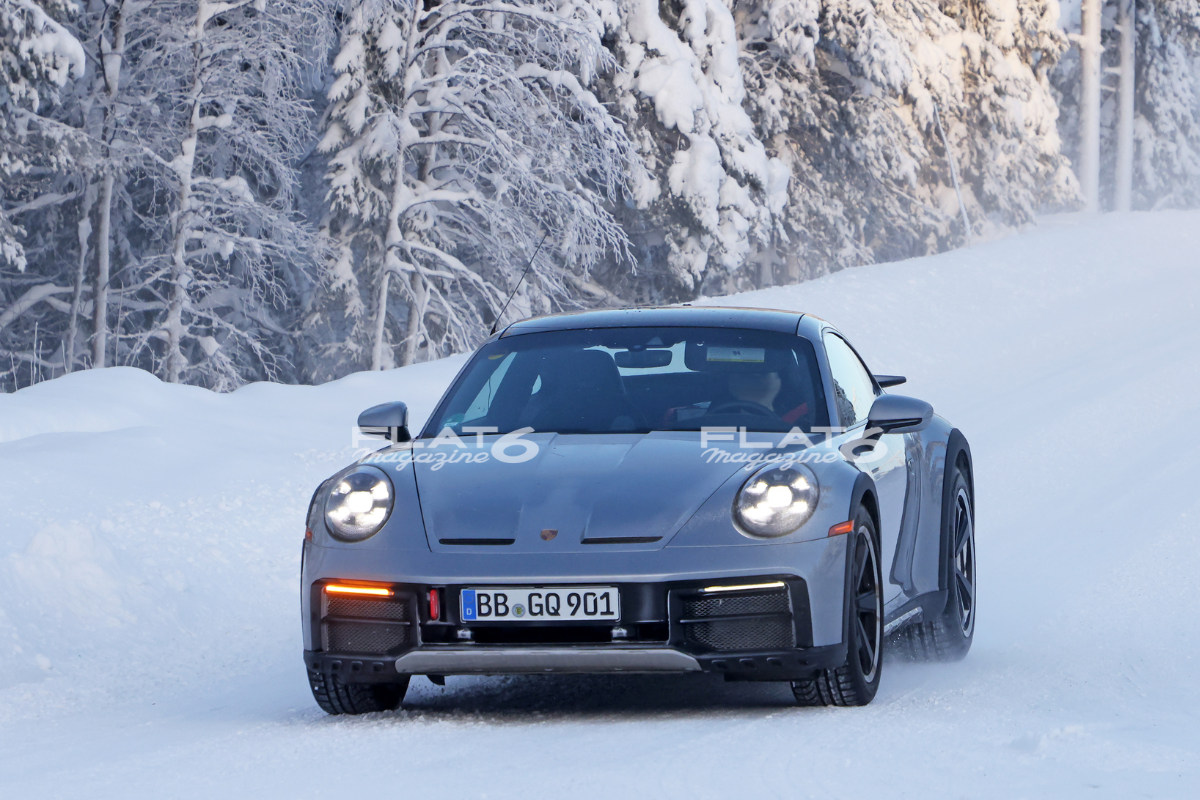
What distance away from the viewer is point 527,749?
14.6 ft

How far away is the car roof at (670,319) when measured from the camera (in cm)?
620

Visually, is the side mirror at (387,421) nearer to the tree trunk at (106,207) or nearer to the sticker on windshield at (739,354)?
the sticker on windshield at (739,354)

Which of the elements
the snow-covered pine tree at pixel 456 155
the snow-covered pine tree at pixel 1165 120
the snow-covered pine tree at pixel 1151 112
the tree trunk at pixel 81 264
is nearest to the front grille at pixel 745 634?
the snow-covered pine tree at pixel 456 155

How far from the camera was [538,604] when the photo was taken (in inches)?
184

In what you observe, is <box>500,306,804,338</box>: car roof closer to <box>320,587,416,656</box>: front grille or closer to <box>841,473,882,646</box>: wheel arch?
<box>841,473,882,646</box>: wheel arch

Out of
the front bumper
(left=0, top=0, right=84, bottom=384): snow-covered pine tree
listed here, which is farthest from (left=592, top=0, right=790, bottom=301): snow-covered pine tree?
the front bumper

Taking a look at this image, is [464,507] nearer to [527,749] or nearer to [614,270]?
[527,749]

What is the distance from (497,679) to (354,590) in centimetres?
117

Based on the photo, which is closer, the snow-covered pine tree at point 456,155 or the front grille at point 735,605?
the front grille at point 735,605

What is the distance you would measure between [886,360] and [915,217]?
67.0 ft

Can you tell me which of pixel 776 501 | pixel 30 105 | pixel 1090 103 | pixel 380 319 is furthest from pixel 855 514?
pixel 1090 103

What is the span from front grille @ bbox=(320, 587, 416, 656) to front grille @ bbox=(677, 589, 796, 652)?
84cm

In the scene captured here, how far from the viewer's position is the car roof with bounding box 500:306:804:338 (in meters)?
6.20

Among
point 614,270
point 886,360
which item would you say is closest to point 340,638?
point 886,360
